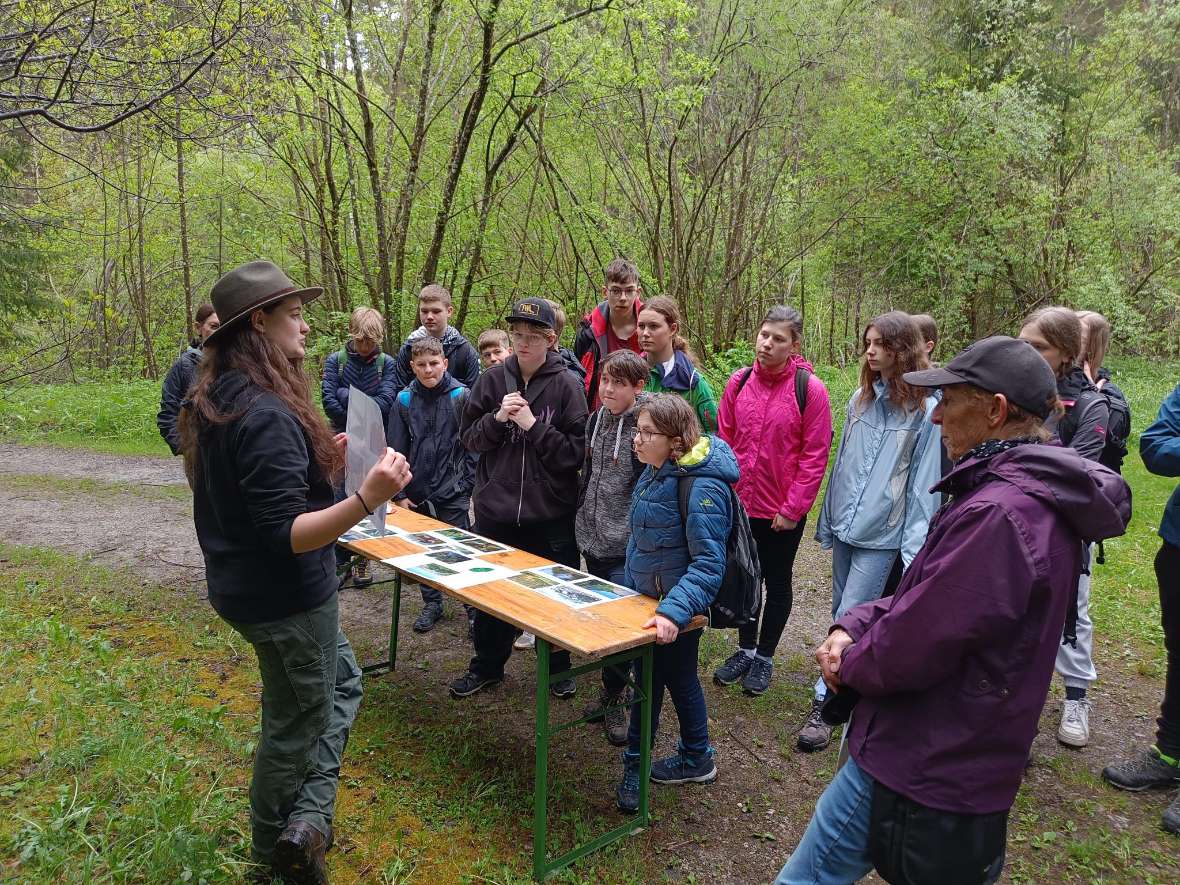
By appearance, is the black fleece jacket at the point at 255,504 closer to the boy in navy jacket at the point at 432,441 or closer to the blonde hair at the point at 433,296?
the boy in navy jacket at the point at 432,441

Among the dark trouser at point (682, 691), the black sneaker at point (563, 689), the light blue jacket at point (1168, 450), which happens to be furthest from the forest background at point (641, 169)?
the light blue jacket at point (1168, 450)

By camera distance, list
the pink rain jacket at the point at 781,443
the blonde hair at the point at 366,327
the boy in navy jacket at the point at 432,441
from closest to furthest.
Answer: the pink rain jacket at the point at 781,443 → the boy in navy jacket at the point at 432,441 → the blonde hair at the point at 366,327

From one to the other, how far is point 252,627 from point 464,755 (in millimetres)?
1566

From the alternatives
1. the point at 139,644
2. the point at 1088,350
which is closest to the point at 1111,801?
the point at 1088,350

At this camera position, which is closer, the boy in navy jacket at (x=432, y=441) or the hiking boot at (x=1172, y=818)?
the hiking boot at (x=1172, y=818)

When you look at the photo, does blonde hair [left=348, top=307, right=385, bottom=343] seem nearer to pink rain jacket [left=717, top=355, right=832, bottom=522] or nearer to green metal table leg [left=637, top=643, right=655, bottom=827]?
pink rain jacket [left=717, top=355, right=832, bottom=522]

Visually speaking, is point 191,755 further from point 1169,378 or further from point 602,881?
point 1169,378

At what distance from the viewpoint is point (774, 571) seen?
4.12 m

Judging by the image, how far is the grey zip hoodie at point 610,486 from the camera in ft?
11.7

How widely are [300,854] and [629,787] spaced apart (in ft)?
4.35

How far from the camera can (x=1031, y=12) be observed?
609 inches

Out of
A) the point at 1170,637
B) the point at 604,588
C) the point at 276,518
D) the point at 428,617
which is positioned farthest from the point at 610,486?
the point at 1170,637

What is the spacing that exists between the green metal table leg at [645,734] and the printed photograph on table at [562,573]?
51 centimetres

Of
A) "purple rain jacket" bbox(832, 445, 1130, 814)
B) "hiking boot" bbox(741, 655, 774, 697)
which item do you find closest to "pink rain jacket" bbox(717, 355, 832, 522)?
"hiking boot" bbox(741, 655, 774, 697)
